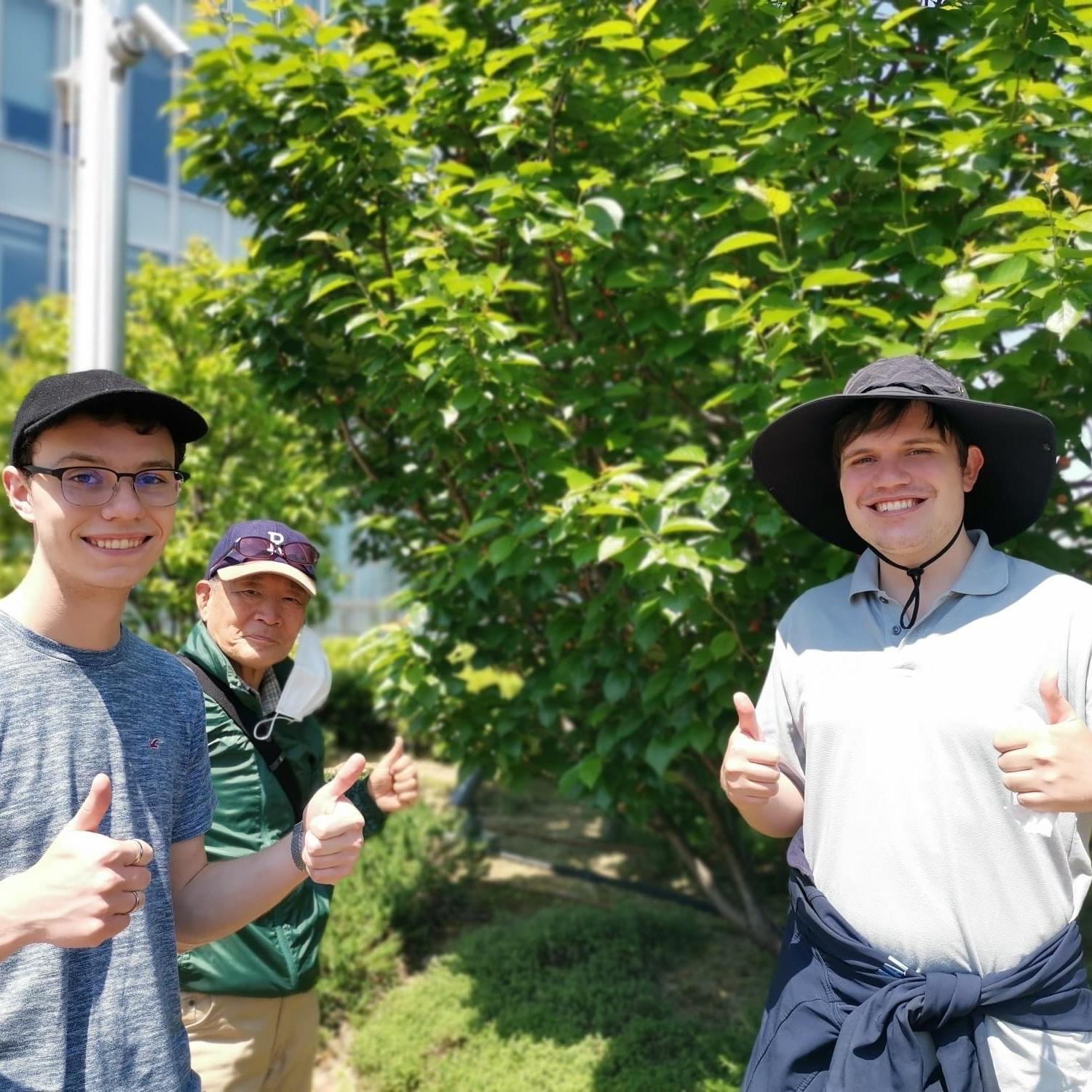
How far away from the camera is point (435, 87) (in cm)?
362

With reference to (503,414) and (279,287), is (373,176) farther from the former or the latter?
(503,414)

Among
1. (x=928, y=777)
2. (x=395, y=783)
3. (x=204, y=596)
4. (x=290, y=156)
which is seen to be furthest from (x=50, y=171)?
(x=928, y=777)

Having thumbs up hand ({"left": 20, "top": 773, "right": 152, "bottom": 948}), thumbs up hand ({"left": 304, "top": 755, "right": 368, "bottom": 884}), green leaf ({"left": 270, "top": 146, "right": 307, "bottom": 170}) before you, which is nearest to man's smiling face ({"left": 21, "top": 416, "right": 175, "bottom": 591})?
thumbs up hand ({"left": 20, "top": 773, "right": 152, "bottom": 948})

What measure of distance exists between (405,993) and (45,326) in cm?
660

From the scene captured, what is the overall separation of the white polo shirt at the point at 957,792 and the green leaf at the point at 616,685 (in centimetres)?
142

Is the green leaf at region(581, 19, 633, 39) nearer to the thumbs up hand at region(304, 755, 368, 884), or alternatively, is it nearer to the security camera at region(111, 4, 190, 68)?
the security camera at region(111, 4, 190, 68)

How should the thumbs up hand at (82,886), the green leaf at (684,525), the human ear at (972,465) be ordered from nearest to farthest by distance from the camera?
1. the thumbs up hand at (82,886)
2. the human ear at (972,465)
3. the green leaf at (684,525)

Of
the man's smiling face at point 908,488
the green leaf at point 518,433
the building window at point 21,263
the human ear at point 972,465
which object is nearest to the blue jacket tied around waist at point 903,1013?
the man's smiling face at point 908,488

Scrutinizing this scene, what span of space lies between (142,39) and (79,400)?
3.58 metres

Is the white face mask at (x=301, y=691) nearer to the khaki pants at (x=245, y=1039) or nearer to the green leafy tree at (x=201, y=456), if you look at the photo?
the khaki pants at (x=245, y=1039)

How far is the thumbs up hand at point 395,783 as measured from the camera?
83.4 inches

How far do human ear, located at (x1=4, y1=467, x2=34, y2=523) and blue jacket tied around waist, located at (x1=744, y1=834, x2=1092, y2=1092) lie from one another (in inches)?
57.5

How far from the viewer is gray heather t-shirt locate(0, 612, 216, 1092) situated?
1.42m

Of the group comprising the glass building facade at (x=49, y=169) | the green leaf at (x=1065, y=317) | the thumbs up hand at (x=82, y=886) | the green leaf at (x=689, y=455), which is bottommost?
the thumbs up hand at (x=82, y=886)
